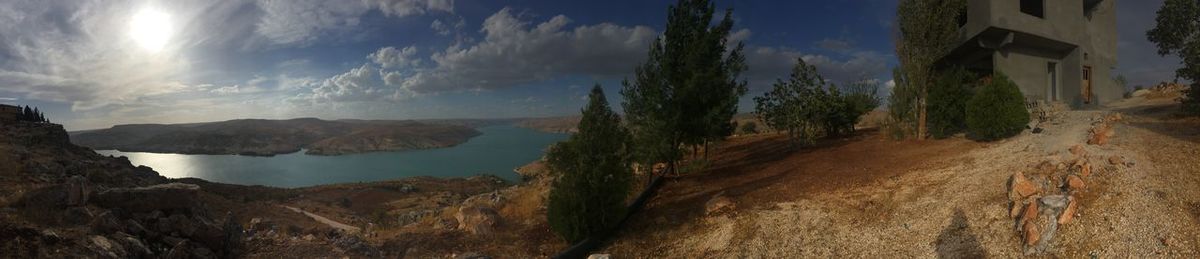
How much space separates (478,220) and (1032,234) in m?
10.1

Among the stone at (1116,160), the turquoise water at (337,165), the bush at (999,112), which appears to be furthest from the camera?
the turquoise water at (337,165)

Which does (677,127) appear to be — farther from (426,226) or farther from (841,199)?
(426,226)

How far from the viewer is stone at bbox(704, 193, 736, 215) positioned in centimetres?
1034

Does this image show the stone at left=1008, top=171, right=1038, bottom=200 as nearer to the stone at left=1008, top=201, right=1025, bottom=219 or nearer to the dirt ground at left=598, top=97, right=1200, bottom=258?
the dirt ground at left=598, top=97, right=1200, bottom=258

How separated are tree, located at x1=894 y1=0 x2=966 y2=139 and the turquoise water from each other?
63747 mm

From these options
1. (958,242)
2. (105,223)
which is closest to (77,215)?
(105,223)

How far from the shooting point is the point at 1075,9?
21.8 m

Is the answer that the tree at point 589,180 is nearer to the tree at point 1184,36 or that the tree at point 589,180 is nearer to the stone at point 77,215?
the stone at point 77,215

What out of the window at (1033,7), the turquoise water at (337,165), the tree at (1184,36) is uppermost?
the window at (1033,7)

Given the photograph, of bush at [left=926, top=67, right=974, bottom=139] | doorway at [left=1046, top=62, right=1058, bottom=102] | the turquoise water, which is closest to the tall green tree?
bush at [left=926, top=67, right=974, bottom=139]

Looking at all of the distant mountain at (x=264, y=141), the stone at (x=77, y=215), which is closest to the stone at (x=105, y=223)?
the stone at (x=77, y=215)

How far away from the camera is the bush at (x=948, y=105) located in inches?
648

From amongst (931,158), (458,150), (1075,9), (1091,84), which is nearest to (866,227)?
(931,158)

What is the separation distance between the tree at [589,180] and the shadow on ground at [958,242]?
5.37 meters
